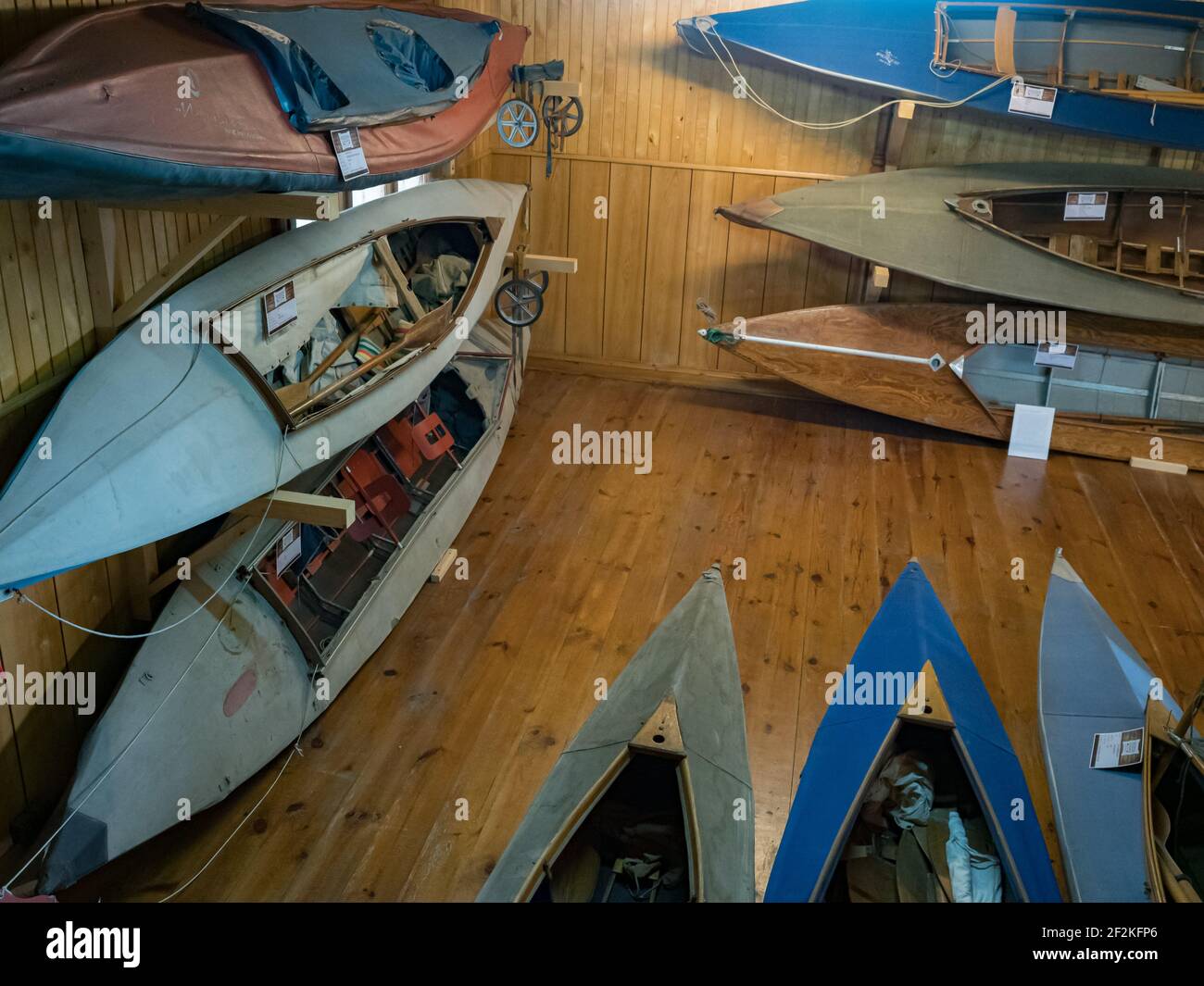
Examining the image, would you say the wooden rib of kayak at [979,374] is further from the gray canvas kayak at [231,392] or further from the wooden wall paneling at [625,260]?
the gray canvas kayak at [231,392]

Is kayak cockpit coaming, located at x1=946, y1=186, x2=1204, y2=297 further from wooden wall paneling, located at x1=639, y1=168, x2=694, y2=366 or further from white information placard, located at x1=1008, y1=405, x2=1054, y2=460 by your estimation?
wooden wall paneling, located at x1=639, y1=168, x2=694, y2=366

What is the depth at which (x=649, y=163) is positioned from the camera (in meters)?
5.51

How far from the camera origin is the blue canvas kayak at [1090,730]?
7.97 feet

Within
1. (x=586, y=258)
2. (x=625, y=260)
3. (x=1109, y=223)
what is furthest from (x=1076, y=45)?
(x=586, y=258)

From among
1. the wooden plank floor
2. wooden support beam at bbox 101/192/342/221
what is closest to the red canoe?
wooden support beam at bbox 101/192/342/221

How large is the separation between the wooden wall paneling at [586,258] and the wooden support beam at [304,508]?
3.31 m

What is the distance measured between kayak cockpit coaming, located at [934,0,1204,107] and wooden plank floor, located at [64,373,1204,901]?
5.88 feet

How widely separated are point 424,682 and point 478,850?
0.76 meters

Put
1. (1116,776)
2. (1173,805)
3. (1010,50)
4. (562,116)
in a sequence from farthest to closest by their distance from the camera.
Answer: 1. (562,116)
2. (1010,50)
3. (1116,776)
4. (1173,805)

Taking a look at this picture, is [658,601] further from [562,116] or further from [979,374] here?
[562,116]

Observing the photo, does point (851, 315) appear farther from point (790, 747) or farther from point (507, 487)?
point (790, 747)

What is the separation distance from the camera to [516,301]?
475 cm

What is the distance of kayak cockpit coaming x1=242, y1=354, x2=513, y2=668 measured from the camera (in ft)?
10.1

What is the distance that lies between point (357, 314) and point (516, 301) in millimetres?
979
